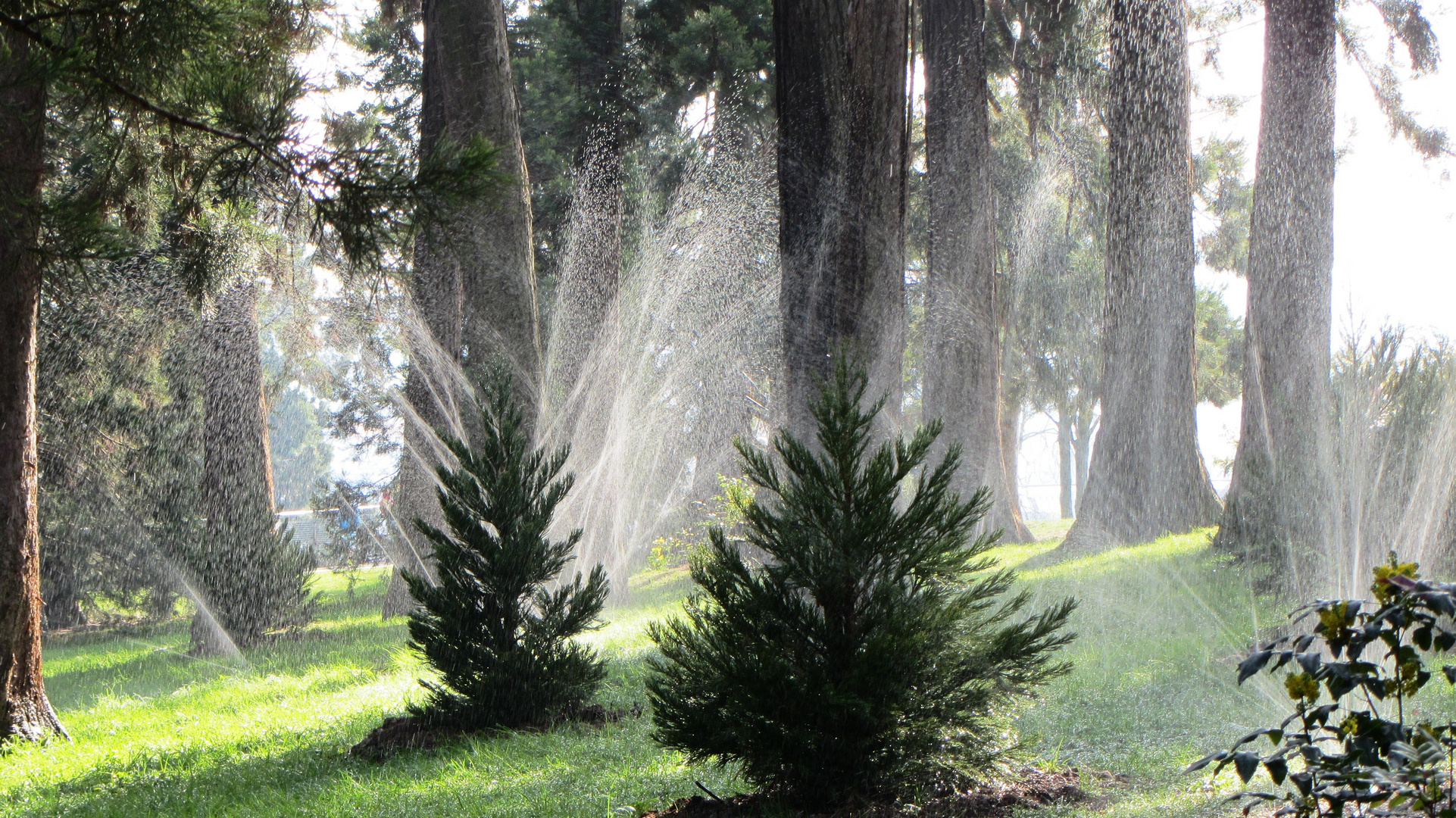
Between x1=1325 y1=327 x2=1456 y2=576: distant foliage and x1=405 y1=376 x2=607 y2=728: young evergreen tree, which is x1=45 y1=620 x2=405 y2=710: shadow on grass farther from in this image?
x1=1325 y1=327 x2=1456 y2=576: distant foliage

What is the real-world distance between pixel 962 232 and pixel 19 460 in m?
11.7

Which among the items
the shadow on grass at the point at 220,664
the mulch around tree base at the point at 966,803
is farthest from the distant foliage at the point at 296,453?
the mulch around tree base at the point at 966,803

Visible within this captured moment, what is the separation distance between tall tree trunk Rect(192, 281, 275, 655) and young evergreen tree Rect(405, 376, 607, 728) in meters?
8.14

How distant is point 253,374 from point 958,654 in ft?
41.6

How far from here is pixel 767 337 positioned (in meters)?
16.2

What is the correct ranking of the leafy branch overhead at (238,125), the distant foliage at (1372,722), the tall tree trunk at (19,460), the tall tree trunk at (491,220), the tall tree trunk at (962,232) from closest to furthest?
the distant foliage at (1372,722), the leafy branch overhead at (238,125), the tall tree trunk at (19,460), the tall tree trunk at (491,220), the tall tree trunk at (962,232)

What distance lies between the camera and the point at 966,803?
3863 mm

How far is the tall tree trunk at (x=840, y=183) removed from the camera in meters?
5.93

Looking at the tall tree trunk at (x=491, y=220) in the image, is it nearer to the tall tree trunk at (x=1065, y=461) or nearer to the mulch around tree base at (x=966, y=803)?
the mulch around tree base at (x=966, y=803)

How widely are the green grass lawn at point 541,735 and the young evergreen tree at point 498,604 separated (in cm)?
30

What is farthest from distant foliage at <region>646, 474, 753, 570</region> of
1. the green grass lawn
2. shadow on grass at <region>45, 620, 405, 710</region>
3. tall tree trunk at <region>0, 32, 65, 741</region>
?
tall tree trunk at <region>0, 32, 65, 741</region>

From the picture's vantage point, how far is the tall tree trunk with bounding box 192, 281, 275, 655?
44.3 ft

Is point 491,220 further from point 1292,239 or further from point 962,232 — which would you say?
point 1292,239

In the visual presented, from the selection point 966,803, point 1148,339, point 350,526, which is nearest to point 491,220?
point 1148,339
